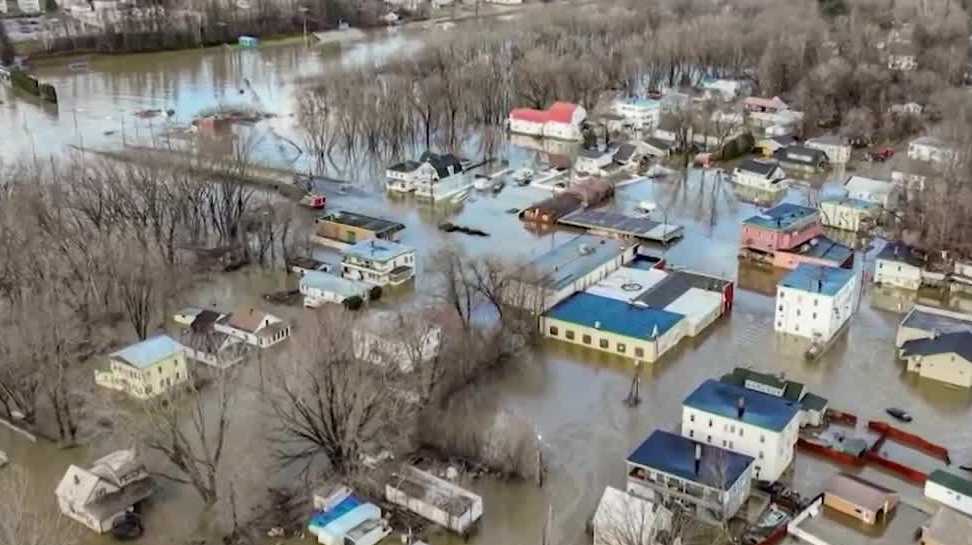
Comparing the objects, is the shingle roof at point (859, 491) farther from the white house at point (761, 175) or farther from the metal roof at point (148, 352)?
the white house at point (761, 175)

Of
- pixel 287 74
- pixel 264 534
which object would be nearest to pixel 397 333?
pixel 264 534

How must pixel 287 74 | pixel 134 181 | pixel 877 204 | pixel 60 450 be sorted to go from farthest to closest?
pixel 287 74 → pixel 877 204 → pixel 134 181 → pixel 60 450

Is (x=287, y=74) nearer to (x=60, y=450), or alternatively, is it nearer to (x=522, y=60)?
(x=522, y=60)

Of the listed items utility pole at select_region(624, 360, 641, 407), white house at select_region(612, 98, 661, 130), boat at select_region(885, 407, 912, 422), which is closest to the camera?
boat at select_region(885, 407, 912, 422)

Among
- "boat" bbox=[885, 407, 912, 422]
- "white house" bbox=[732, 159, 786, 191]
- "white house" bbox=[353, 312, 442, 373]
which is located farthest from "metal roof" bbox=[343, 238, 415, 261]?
"white house" bbox=[732, 159, 786, 191]

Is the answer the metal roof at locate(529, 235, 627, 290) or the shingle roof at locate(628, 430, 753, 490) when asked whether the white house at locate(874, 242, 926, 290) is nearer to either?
the metal roof at locate(529, 235, 627, 290)

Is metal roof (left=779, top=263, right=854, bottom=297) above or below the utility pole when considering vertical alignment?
above

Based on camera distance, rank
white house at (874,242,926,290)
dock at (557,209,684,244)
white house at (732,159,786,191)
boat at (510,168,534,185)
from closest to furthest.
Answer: white house at (874,242,926,290) < dock at (557,209,684,244) < white house at (732,159,786,191) < boat at (510,168,534,185)
